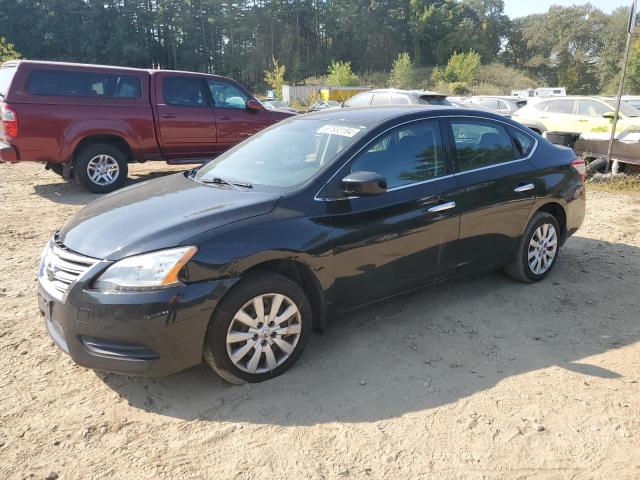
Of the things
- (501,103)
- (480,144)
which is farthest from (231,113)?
(501,103)

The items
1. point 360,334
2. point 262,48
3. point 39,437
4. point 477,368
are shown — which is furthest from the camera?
point 262,48

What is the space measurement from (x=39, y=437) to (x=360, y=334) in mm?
2105

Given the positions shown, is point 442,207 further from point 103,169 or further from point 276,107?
point 276,107

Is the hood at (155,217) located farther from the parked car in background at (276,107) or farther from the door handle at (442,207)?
the parked car in background at (276,107)

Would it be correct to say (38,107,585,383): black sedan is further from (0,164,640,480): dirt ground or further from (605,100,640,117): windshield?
(605,100,640,117): windshield

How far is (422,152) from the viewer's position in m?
3.88

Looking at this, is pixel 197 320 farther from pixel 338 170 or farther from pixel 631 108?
pixel 631 108

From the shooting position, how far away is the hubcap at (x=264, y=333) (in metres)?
2.96

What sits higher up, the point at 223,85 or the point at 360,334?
the point at 223,85

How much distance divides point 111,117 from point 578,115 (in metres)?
9.93

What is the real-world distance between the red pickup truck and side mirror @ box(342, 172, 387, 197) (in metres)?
6.27

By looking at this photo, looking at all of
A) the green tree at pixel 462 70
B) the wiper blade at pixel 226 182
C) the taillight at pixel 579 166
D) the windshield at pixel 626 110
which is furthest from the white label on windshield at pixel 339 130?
the green tree at pixel 462 70

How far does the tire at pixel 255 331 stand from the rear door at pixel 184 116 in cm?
663

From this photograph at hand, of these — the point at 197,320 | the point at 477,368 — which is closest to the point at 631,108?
the point at 477,368
